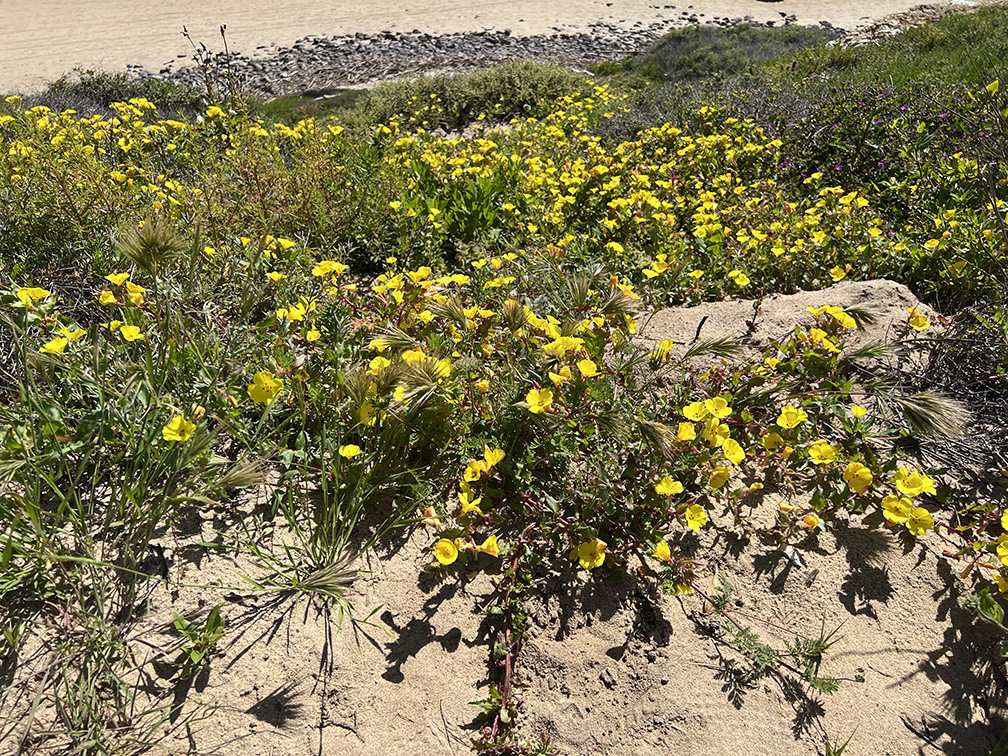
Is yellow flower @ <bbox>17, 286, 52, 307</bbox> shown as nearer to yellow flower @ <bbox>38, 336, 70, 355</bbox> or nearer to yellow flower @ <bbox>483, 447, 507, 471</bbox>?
yellow flower @ <bbox>38, 336, 70, 355</bbox>

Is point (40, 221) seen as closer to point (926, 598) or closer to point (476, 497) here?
point (476, 497)

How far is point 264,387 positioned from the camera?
2.13 meters

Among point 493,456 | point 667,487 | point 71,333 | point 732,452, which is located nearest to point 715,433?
point 732,452

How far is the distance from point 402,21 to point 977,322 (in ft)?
76.0

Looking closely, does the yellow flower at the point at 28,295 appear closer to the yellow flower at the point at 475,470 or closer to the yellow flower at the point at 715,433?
the yellow flower at the point at 475,470

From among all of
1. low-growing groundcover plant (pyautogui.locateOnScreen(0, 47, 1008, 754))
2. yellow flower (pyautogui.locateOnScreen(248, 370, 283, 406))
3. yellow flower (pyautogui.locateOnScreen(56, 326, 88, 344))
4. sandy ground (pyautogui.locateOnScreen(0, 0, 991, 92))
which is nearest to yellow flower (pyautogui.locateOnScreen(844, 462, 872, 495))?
low-growing groundcover plant (pyautogui.locateOnScreen(0, 47, 1008, 754))

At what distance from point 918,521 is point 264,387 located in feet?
7.39

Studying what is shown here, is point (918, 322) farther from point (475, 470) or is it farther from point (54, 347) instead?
point (54, 347)

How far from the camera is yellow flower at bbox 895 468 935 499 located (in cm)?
199

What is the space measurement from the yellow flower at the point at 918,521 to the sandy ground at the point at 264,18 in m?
21.4

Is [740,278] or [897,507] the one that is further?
[740,278]

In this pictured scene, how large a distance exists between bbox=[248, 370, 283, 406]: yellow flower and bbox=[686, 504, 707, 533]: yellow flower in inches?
59.0

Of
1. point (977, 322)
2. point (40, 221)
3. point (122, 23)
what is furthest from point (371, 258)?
point (122, 23)

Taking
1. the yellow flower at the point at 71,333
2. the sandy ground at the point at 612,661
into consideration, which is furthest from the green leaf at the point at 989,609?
the yellow flower at the point at 71,333
